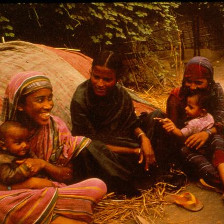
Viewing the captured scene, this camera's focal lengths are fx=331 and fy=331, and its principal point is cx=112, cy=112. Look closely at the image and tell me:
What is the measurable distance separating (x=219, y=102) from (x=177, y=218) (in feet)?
3.72

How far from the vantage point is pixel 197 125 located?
9.26 feet

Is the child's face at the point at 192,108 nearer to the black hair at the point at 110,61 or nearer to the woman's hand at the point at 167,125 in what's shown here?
the woman's hand at the point at 167,125

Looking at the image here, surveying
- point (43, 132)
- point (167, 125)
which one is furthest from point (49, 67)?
point (167, 125)

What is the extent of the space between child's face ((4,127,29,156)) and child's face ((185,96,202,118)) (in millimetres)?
1418

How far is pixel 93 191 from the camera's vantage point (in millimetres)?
2117

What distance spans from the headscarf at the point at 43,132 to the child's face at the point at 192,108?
962 millimetres

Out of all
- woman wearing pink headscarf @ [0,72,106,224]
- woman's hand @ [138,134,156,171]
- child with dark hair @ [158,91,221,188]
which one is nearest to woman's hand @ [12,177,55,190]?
woman wearing pink headscarf @ [0,72,106,224]

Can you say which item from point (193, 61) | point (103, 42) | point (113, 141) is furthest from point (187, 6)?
point (113, 141)

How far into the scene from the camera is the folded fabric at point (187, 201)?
2463 millimetres

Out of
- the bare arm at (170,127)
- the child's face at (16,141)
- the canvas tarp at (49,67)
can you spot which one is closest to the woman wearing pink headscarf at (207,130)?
the bare arm at (170,127)

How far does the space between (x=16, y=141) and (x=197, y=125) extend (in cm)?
152

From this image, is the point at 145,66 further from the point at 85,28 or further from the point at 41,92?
the point at 41,92

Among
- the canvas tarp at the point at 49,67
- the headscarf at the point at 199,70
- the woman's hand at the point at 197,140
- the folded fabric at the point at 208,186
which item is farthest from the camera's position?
the canvas tarp at the point at 49,67

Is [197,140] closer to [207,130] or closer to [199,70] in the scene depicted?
[207,130]
